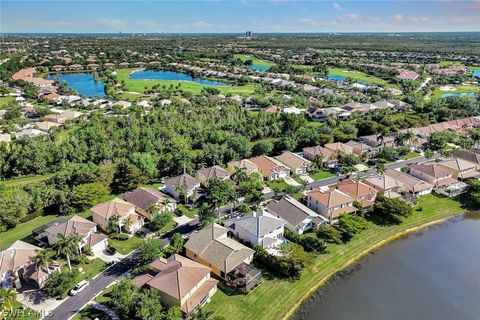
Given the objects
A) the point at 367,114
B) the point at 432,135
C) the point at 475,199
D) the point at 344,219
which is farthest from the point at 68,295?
the point at 367,114

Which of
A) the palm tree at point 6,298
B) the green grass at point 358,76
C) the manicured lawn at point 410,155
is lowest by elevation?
the manicured lawn at point 410,155

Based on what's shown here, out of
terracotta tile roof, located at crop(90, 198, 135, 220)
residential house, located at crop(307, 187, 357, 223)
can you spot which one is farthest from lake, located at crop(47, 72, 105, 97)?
residential house, located at crop(307, 187, 357, 223)

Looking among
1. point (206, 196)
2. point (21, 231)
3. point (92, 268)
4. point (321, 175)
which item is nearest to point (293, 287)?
point (92, 268)

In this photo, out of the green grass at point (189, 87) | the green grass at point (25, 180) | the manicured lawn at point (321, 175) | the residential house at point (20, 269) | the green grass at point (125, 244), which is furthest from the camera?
the green grass at point (189, 87)

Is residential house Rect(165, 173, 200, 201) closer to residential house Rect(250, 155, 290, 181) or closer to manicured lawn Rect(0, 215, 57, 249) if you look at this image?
residential house Rect(250, 155, 290, 181)

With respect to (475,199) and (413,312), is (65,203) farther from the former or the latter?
(475,199)

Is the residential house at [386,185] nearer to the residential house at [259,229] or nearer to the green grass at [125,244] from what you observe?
the residential house at [259,229]

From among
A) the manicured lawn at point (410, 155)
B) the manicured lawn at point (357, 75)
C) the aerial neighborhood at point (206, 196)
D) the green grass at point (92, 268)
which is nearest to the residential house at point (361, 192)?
the aerial neighborhood at point (206, 196)
